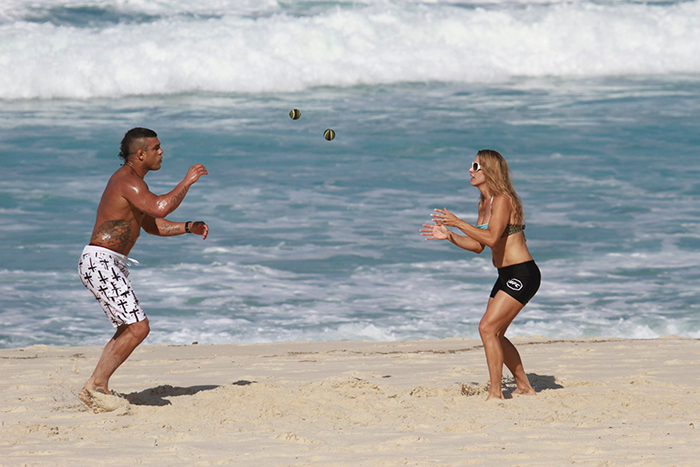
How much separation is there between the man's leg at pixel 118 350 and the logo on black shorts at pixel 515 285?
2322 mm

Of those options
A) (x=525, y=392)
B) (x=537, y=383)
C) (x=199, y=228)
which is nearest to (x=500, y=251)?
(x=525, y=392)

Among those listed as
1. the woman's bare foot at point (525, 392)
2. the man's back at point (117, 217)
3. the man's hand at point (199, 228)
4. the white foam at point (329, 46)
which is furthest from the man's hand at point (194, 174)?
the white foam at point (329, 46)

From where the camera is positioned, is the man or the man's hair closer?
the man

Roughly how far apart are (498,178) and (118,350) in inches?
104

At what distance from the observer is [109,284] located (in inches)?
232

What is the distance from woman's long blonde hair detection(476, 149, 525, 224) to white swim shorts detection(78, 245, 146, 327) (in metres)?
2.37

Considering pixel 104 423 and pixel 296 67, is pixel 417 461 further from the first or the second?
pixel 296 67

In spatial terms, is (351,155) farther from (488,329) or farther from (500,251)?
(488,329)

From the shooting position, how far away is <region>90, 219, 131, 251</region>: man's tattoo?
6.01 m

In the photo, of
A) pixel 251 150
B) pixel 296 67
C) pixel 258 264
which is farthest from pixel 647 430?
pixel 296 67

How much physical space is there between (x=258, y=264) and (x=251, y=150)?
271 inches

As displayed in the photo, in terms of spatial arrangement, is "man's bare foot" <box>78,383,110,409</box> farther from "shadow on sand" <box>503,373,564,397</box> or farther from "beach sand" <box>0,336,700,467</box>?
"shadow on sand" <box>503,373,564,397</box>

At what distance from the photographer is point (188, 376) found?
24.4 feet

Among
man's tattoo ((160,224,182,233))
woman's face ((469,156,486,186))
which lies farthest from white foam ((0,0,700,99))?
woman's face ((469,156,486,186))
